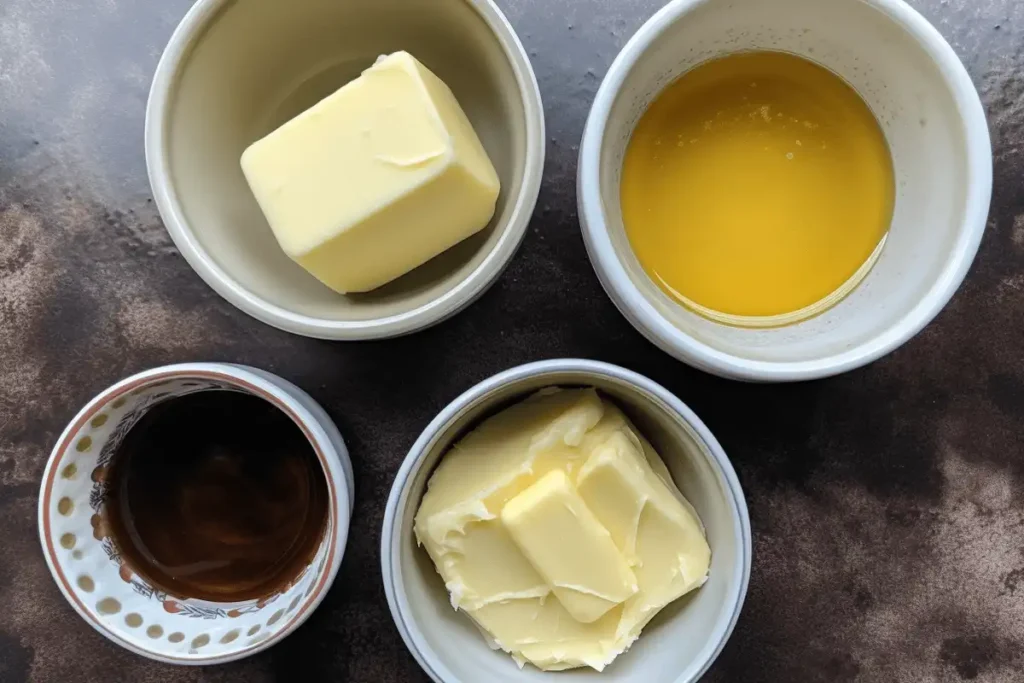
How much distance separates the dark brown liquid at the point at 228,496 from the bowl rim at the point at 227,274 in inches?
9.1

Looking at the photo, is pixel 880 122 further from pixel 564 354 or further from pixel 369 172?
pixel 369 172

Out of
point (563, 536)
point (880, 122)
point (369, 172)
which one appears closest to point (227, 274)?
point (369, 172)

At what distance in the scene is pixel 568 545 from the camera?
2.53 ft

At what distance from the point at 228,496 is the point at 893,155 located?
2.64 ft

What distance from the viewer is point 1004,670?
992 mm

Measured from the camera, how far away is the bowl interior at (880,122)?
74 centimetres

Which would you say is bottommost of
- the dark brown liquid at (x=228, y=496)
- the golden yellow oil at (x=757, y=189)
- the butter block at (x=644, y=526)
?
the dark brown liquid at (x=228, y=496)

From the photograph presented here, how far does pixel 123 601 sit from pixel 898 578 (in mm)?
865

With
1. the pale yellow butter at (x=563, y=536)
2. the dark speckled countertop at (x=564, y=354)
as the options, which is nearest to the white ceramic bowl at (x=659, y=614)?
the pale yellow butter at (x=563, y=536)

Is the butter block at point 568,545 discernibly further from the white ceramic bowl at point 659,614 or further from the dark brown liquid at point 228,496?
the dark brown liquid at point 228,496

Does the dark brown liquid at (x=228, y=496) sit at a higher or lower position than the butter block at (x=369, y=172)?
lower

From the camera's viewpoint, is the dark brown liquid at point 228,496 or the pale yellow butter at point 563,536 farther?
the dark brown liquid at point 228,496

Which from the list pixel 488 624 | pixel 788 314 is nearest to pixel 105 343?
pixel 488 624

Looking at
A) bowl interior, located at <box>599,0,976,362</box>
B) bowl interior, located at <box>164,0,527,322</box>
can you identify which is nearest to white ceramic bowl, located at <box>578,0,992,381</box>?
bowl interior, located at <box>599,0,976,362</box>
